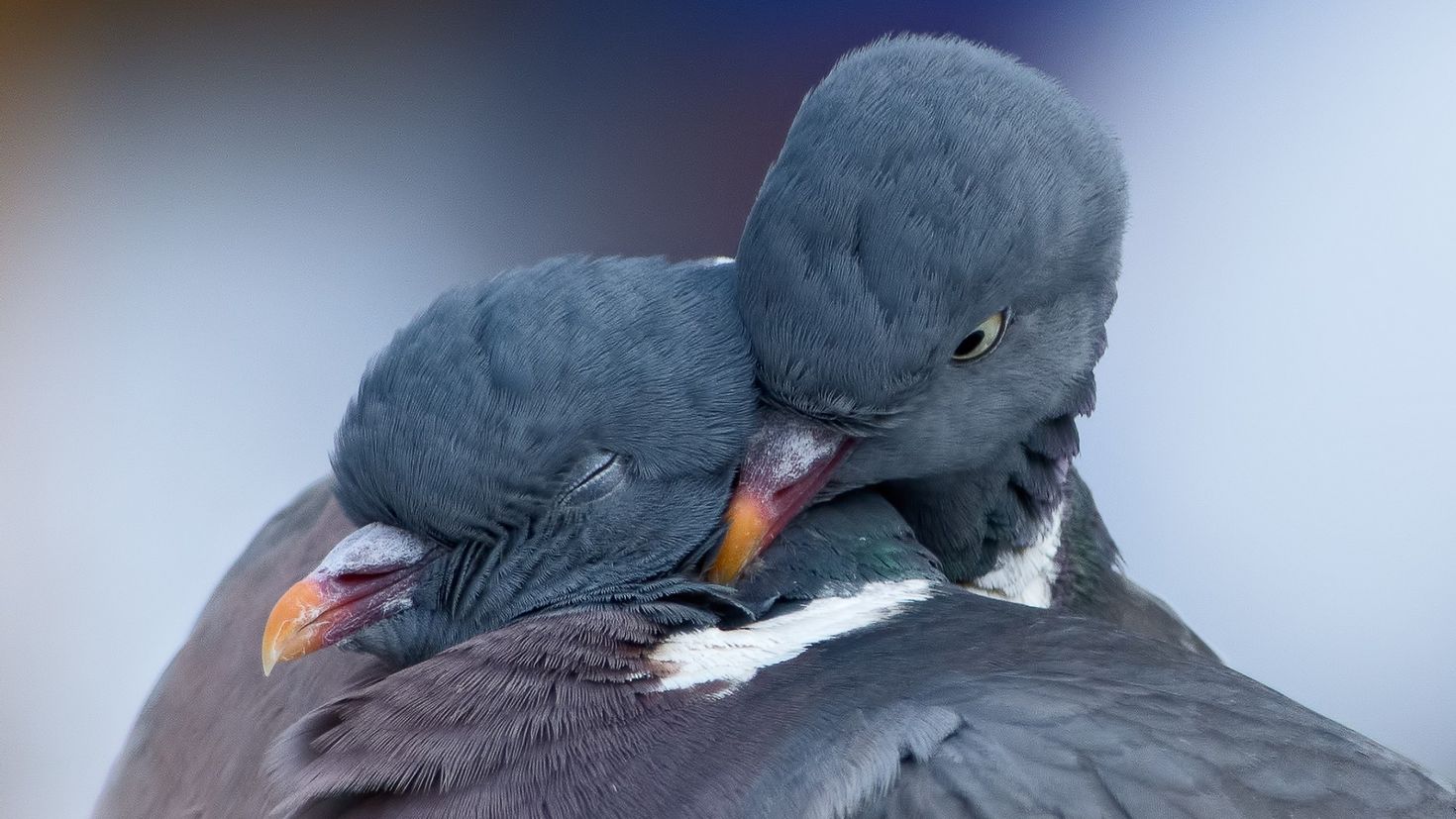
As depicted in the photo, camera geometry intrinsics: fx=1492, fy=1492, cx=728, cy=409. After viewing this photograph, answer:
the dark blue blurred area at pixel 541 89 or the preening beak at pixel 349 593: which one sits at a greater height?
the dark blue blurred area at pixel 541 89

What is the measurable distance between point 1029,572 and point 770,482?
1.66ft

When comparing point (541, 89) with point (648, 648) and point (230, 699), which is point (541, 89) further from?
point (648, 648)

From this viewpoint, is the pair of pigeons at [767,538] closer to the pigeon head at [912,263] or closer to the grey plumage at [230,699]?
the pigeon head at [912,263]

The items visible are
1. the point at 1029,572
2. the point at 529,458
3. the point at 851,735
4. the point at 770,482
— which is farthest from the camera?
the point at 1029,572

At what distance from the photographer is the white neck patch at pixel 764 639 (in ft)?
5.18

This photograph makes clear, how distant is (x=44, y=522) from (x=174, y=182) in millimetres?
980

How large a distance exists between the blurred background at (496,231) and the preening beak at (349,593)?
1.93 meters

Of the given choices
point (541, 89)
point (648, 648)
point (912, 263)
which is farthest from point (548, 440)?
point (541, 89)

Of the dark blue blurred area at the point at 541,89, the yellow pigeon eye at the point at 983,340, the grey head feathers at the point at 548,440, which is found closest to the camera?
the grey head feathers at the point at 548,440

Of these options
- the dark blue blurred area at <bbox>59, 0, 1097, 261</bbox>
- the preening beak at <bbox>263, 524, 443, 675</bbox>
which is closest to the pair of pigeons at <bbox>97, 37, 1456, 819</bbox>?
the preening beak at <bbox>263, 524, 443, 675</bbox>

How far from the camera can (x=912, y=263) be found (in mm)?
1581

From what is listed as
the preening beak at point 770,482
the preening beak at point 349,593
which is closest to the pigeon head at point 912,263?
the preening beak at point 770,482

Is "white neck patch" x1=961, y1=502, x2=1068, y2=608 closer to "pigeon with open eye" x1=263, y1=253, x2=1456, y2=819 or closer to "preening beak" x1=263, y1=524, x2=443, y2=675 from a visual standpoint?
"pigeon with open eye" x1=263, y1=253, x2=1456, y2=819

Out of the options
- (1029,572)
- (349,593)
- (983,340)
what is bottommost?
(349,593)
